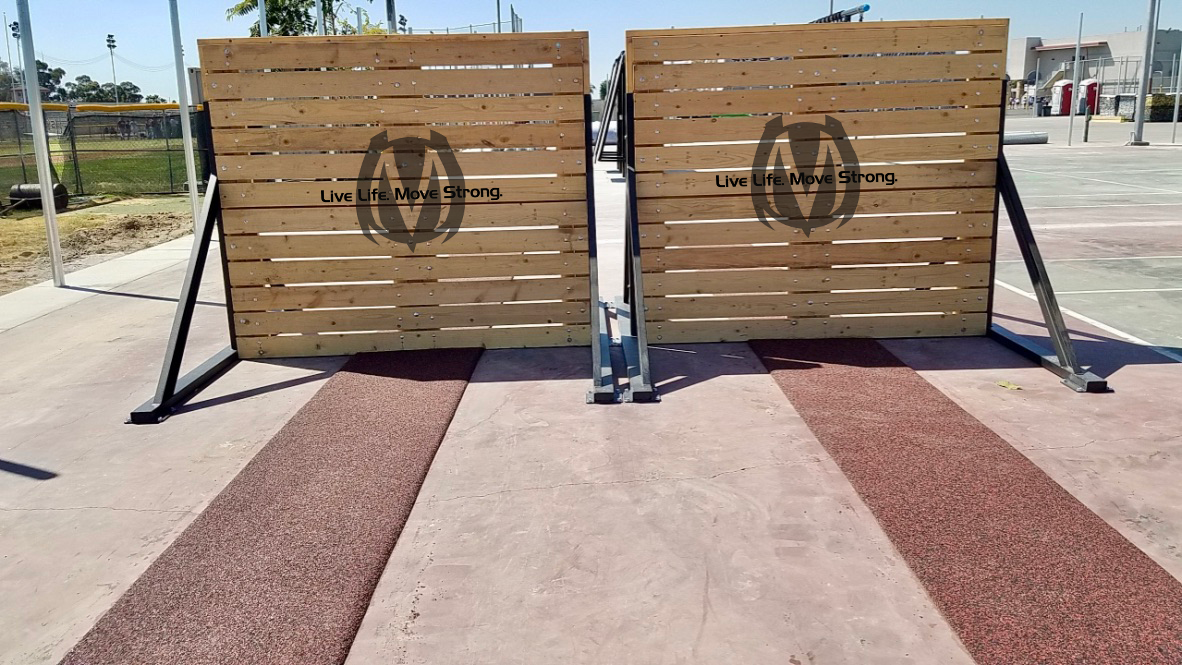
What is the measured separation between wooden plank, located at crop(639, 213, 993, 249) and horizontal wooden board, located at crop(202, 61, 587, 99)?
53.1 inches

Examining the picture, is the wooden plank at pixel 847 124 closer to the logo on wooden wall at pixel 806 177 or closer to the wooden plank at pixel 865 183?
the logo on wooden wall at pixel 806 177

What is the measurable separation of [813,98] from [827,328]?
1.82 metres

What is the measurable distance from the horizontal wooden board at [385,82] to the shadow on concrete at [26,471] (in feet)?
10.3

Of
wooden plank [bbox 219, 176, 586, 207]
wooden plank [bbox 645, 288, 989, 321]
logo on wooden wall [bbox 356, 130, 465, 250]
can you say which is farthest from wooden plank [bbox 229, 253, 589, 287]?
wooden plank [bbox 645, 288, 989, 321]

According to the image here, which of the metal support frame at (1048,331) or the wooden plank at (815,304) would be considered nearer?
the metal support frame at (1048,331)

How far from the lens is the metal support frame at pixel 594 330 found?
621cm

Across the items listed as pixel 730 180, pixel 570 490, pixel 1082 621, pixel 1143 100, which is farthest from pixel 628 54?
pixel 1143 100

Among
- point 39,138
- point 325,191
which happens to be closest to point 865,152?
point 325,191

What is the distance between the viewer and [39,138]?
1059 cm

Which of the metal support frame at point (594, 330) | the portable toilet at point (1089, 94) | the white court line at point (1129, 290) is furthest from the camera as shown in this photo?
the portable toilet at point (1089, 94)

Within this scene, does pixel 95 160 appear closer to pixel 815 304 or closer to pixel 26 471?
pixel 26 471

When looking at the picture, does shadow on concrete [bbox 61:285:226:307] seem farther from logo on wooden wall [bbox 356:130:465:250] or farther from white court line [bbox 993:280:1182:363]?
white court line [bbox 993:280:1182:363]

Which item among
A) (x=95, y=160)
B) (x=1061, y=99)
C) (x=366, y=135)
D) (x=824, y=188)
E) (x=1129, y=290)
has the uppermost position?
(x=1061, y=99)

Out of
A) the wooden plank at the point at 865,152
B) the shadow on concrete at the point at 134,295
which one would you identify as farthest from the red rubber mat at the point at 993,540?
the shadow on concrete at the point at 134,295
